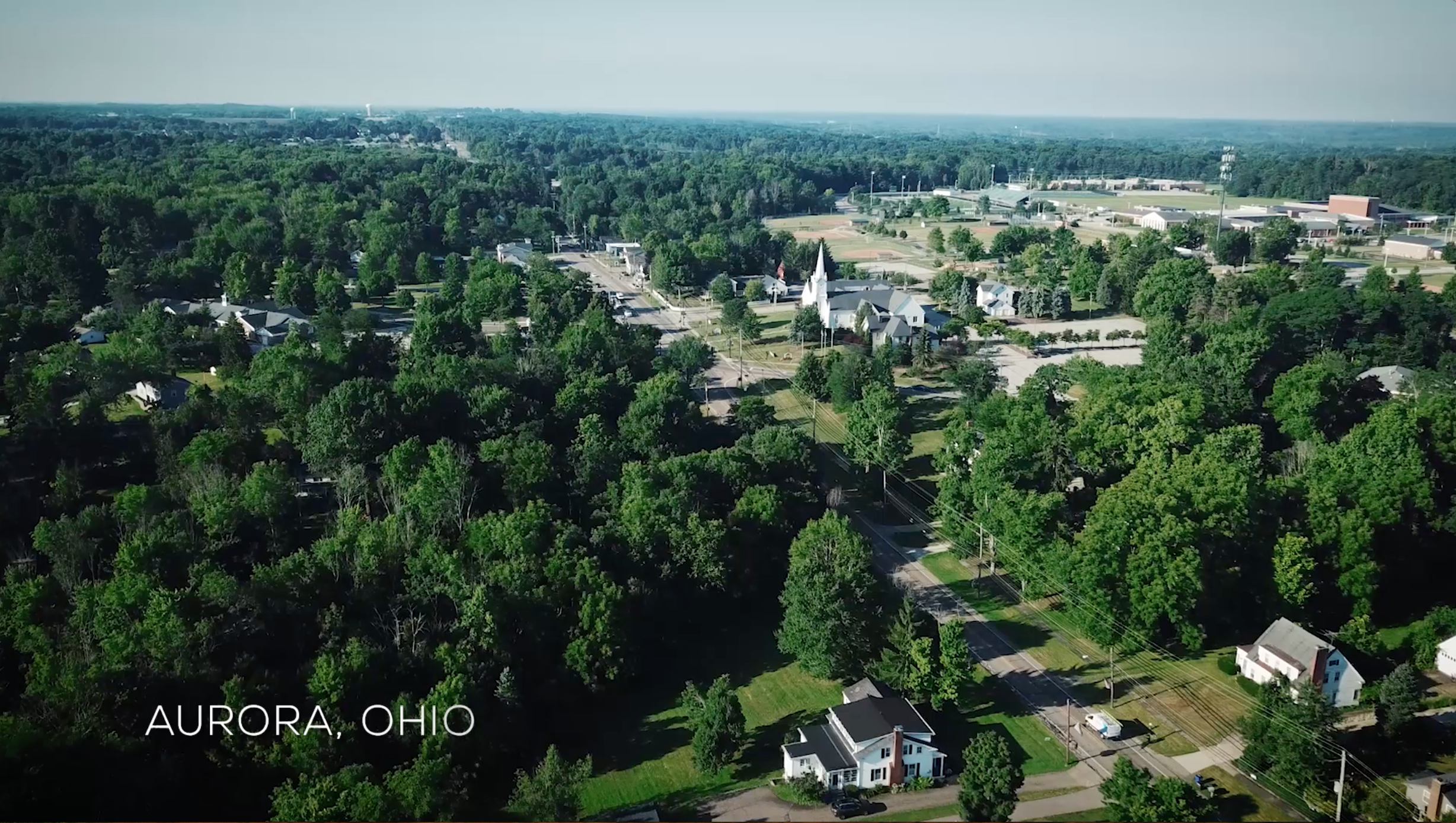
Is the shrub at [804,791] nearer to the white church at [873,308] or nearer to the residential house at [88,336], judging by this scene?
the white church at [873,308]

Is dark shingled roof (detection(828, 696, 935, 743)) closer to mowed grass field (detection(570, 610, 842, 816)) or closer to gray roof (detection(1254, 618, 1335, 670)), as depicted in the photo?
mowed grass field (detection(570, 610, 842, 816))

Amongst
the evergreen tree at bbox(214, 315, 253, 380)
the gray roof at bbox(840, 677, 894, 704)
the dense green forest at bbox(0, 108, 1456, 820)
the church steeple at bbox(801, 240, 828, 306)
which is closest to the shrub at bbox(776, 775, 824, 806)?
the gray roof at bbox(840, 677, 894, 704)

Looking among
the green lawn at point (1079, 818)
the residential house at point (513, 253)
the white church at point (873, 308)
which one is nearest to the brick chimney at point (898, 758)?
the green lawn at point (1079, 818)

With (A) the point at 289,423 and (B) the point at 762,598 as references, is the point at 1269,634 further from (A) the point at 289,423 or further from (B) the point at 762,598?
(A) the point at 289,423

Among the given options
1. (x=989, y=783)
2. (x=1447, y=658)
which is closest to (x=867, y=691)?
(x=989, y=783)

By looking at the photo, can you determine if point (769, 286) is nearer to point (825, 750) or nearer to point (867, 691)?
point (867, 691)
